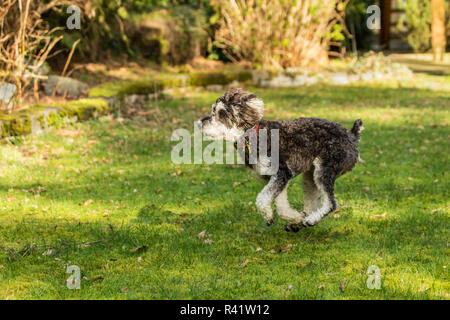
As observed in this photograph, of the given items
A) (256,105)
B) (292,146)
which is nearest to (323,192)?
(292,146)

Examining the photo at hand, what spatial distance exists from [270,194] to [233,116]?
80 centimetres

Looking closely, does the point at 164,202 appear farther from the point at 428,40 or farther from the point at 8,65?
the point at 428,40

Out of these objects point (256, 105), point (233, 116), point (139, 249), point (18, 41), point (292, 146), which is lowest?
point (139, 249)

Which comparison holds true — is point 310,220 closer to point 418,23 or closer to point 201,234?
point 201,234

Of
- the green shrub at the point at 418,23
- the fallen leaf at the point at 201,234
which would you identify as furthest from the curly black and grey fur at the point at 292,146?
the green shrub at the point at 418,23

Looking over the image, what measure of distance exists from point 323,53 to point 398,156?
33.5ft

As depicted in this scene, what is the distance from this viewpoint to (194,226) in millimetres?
6328

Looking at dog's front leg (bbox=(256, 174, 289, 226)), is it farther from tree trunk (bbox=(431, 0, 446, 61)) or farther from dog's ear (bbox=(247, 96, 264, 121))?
tree trunk (bbox=(431, 0, 446, 61))

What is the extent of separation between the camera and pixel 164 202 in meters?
7.25

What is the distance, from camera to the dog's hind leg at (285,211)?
18.4ft

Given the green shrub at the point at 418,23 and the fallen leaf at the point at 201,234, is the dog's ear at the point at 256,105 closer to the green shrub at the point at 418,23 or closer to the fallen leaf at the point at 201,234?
the fallen leaf at the point at 201,234

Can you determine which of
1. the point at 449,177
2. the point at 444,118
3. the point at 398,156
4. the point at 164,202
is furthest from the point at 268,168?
the point at 444,118

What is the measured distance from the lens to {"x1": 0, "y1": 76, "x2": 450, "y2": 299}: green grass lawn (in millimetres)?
4809

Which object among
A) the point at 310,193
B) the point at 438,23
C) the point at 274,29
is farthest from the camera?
the point at 438,23
